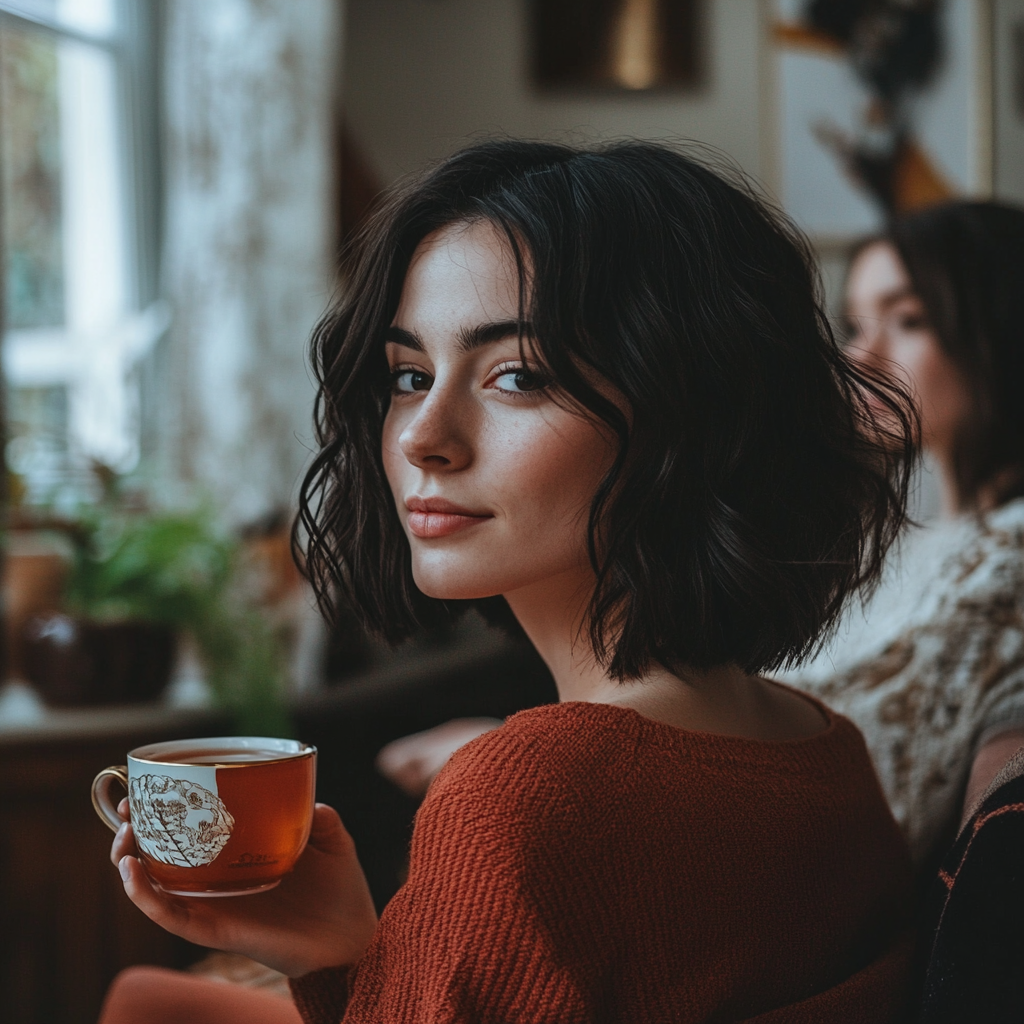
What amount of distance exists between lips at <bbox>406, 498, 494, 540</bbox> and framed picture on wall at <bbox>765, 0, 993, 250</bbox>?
255 centimetres

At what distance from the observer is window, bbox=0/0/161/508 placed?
251 centimetres

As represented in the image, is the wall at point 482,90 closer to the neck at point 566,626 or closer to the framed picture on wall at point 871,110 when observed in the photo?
the framed picture on wall at point 871,110

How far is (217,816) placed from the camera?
63 centimetres

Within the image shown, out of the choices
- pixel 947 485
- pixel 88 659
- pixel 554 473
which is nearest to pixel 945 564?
pixel 947 485

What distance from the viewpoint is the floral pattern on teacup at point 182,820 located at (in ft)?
2.07

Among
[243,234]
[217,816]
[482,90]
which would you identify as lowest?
[217,816]

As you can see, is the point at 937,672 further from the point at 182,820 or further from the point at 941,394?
the point at 182,820

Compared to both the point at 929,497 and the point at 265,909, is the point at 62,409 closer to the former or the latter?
the point at 929,497

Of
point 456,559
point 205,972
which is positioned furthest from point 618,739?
point 205,972

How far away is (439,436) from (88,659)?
142 cm

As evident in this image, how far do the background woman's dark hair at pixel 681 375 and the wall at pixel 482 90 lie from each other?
2416 millimetres

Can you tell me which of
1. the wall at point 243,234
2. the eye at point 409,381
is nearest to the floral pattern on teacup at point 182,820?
the eye at point 409,381

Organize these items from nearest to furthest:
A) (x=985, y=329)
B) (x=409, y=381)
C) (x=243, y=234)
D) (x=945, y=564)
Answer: (x=409, y=381) → (x=945, y=564) → (x=985, y=329) → (x=243, y=234)

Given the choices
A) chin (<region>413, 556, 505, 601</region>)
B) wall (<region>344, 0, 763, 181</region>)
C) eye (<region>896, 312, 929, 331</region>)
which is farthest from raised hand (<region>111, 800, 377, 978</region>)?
wall (<region>344, 0, 763, 181</region>)
